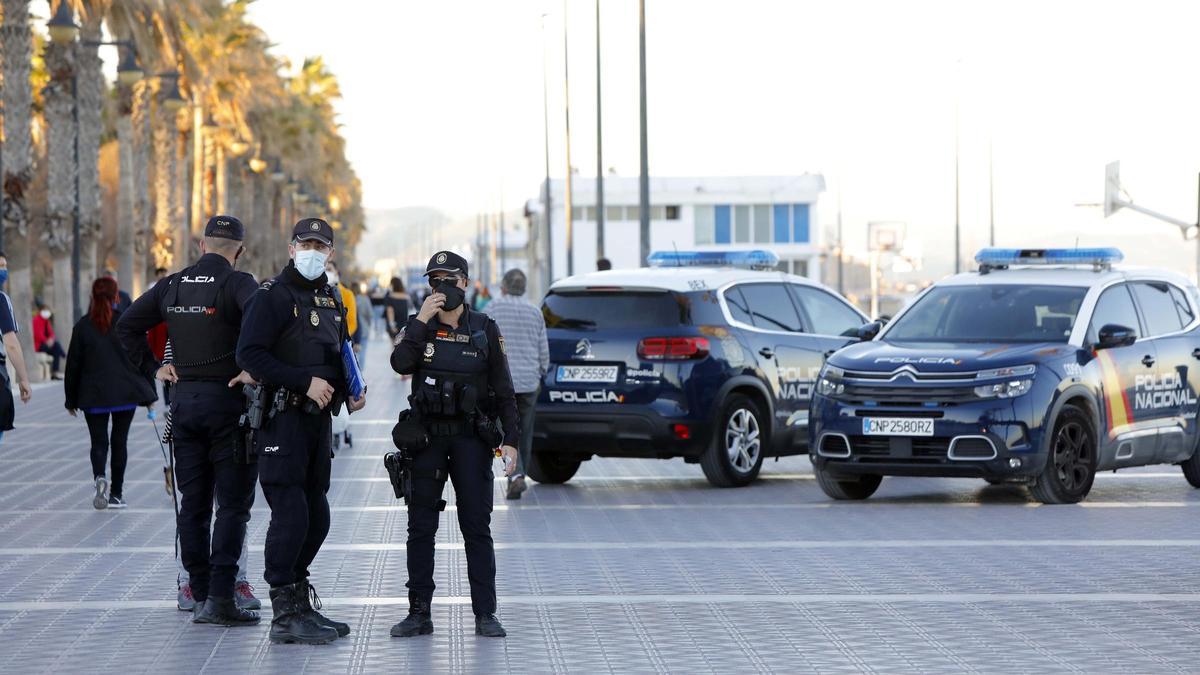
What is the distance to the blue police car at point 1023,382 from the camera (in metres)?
14.8

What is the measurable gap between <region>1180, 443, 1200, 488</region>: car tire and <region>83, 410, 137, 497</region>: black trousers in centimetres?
809

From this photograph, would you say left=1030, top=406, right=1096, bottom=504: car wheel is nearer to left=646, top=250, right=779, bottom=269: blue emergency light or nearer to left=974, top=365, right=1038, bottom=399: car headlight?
left=974, top=365, right=1038, bottom=399: car headlight

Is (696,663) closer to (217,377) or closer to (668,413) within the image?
(217,377)

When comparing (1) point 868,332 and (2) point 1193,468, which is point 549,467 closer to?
(1) point 868,332

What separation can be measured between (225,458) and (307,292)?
86cm

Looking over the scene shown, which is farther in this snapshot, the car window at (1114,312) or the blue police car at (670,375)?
the blue police car at (670,375)

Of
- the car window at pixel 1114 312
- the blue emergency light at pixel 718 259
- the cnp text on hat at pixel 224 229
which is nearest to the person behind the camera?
the cnp text on hat at pixel 224 229

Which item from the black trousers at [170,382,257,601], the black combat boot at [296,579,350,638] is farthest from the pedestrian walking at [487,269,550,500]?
the black combat boot at [296,579,350,638]

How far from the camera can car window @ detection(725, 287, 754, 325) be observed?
17016 mm

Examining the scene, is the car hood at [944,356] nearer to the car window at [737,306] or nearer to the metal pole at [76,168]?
the car window at [737,306]

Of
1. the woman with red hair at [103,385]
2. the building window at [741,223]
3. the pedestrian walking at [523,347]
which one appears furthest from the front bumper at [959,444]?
the building window at [741,223]

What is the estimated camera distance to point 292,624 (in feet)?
30.0

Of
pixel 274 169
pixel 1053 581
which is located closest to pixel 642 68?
pixel 1053 581

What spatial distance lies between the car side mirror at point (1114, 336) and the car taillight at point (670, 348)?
9.77 feet
